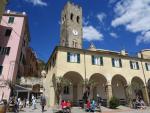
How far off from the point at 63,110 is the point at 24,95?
14.3m

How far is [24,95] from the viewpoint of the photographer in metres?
31.0

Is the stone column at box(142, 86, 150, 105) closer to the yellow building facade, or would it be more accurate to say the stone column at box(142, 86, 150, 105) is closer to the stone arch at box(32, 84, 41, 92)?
the yellow building facade

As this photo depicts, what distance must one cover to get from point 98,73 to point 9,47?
14878 mm

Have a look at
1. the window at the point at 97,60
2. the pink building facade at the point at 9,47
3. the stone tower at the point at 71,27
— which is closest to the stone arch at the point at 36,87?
the pink building facade at the point at 9,47

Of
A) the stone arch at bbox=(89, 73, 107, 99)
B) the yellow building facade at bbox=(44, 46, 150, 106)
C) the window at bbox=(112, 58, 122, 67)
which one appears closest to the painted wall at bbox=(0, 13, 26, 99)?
the yellow building facade at bbox=(44, 46, 150, 106)

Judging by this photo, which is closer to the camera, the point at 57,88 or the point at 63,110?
the point at 63,110

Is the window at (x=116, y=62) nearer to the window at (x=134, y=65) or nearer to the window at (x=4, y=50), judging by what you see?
the window at (x=134, y=65)

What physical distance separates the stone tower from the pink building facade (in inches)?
706

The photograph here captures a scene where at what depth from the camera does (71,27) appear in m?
50.8

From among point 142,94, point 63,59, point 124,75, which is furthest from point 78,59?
point 142,94

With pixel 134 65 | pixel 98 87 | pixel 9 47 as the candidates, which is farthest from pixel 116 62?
pixel 9 47

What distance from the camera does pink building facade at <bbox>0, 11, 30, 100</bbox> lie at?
86.2 feet

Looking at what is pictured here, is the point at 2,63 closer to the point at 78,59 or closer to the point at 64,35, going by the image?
the point at 78,59

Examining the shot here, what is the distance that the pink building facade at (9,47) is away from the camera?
2628cm
